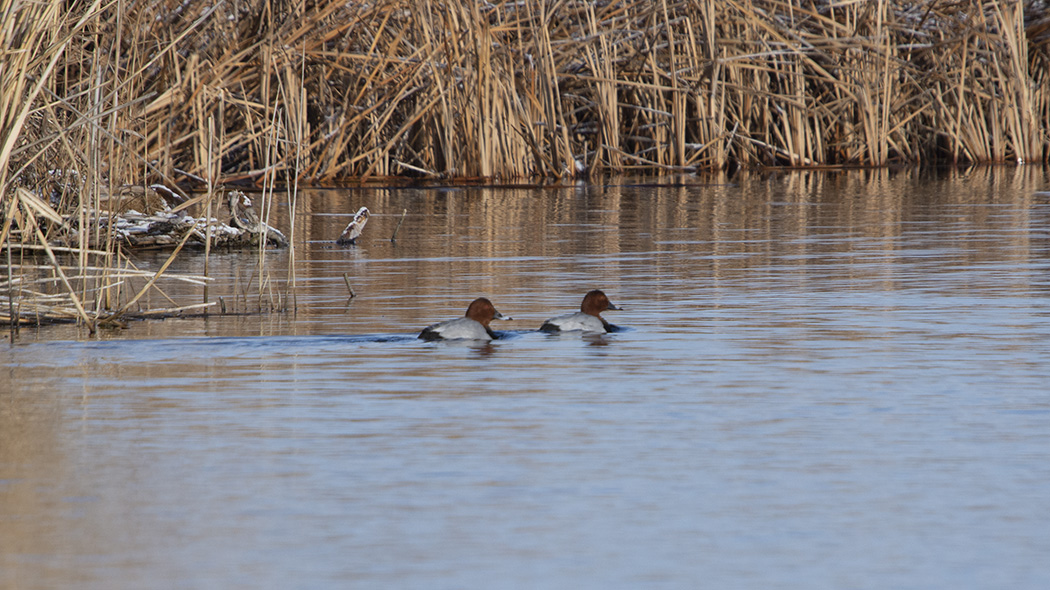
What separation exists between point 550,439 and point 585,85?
18.8 metres

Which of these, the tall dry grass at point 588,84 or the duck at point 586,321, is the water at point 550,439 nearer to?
the duck at point 586,321

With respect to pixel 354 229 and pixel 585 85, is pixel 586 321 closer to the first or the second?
pixel 354 229

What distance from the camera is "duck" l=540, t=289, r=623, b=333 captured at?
28.5 feet

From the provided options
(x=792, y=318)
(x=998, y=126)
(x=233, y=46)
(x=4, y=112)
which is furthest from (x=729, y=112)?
(x=4, y=112)

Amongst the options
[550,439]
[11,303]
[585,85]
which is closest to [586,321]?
[550,439]

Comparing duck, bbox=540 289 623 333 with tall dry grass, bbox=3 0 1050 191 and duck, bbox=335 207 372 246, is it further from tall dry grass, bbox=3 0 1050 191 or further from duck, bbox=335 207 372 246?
tall dry grass, bbox=3 0 1050 191

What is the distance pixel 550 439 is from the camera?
6027mm

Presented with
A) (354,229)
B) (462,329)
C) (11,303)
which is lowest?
(462,329)

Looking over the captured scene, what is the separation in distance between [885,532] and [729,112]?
2064 cm

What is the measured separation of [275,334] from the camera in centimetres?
891

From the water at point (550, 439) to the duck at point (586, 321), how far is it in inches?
4.3

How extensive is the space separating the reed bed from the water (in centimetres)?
944

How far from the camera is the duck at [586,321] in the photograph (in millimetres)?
8695

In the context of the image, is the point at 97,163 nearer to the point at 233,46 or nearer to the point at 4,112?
the point at 4,112
